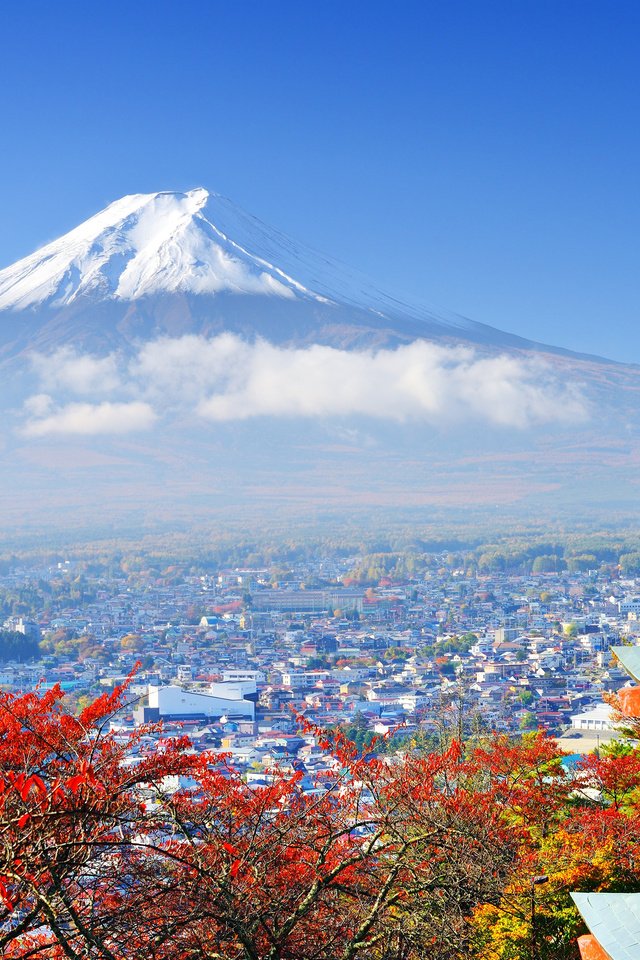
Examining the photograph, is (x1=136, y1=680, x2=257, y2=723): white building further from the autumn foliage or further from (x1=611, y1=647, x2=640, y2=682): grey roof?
(x1=611, y1=647, x2=640, y2=682): grey roof

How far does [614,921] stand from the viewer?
4512 millimetres

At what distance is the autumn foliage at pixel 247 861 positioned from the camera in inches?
191

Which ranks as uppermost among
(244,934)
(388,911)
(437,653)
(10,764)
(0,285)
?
(0,285)

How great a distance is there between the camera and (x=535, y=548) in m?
89.0

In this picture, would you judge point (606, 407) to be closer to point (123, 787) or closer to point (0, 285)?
point (0, 285)

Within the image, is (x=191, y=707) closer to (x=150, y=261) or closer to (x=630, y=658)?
(x=630, y=658)

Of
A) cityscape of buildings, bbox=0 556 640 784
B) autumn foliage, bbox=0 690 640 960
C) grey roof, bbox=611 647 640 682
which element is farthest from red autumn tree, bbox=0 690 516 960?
cityscape of buildings, bbox=0 556 640 784

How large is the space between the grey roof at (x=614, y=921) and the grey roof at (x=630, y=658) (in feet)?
8.36

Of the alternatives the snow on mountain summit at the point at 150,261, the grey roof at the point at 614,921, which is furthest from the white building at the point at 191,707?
the snow on mountain summit at the point at 150,261

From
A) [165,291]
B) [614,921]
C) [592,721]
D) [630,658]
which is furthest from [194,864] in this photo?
[165,291]

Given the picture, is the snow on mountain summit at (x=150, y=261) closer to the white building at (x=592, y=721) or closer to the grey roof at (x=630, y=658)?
the white building at (x=592, y=721)

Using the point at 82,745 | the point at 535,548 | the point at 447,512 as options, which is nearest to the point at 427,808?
the point at 82,745

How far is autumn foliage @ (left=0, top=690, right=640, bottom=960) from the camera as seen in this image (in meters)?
4.86

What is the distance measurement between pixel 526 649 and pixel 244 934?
4412 centimetres
